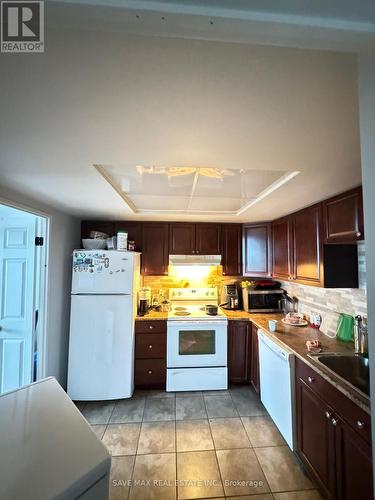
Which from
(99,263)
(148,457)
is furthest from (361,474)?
(99,263)

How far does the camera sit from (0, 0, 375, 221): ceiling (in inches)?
18.4

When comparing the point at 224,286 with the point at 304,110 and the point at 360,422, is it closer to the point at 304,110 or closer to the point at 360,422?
the point at 360,422

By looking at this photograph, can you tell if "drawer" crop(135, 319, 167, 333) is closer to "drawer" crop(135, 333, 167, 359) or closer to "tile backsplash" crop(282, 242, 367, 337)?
"drawer" crop(135, 333, 167, 359)

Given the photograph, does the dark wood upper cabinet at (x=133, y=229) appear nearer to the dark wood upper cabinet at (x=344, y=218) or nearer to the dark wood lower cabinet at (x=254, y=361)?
the dark wood lower cabinet at (x=254, y=361)

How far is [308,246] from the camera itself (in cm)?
224

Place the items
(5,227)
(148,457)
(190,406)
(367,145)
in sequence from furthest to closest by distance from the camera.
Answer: (190,406) < (5,227) < (148,457) < (367,145)

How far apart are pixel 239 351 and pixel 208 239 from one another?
1.54 meters

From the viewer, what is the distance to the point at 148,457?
71.7 inches

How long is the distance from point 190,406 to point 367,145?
9.13 feet

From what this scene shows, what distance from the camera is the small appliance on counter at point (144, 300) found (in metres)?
3.00

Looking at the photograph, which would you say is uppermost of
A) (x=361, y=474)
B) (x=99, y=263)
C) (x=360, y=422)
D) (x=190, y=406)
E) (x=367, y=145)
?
(x=367, y=145)

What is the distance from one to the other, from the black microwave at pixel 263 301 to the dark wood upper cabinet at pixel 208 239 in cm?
75

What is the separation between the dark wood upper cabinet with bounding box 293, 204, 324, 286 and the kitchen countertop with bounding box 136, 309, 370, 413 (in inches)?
20.7

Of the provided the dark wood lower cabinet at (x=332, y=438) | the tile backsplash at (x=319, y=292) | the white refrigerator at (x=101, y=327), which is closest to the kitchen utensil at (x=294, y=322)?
the tile backsplash at (x=319, y=292)
